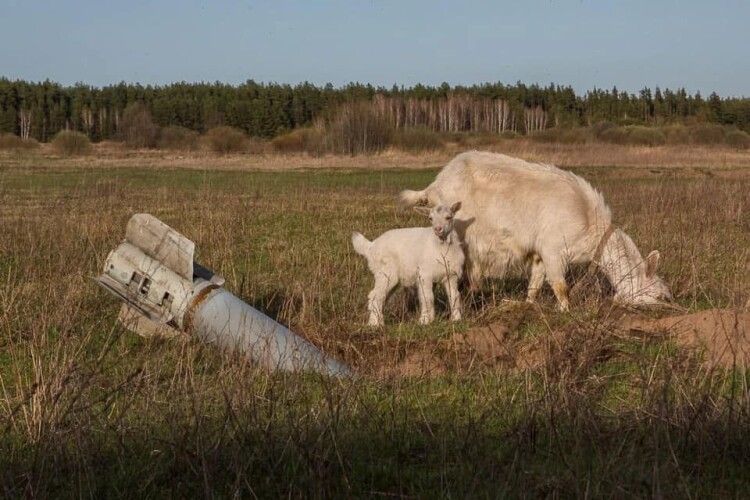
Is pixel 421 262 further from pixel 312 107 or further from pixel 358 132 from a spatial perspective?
pixel 312 107

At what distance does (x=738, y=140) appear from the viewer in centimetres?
6894

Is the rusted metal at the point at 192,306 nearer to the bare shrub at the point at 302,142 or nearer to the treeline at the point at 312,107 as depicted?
A: the bare shrub at the point at 302,142

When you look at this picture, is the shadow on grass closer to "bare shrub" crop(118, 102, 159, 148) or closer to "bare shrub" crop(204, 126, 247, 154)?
"bare shrub" crop(204, 126, 247, 154)

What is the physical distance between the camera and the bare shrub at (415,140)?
198ft

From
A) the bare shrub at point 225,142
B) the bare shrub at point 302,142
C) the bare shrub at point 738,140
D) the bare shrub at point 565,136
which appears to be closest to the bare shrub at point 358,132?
the bare shrub at point 302,142

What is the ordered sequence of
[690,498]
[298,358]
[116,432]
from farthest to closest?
1. [298,358]
2. [116,432]
3. [690,498]

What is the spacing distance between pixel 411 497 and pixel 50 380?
2397 millimetres

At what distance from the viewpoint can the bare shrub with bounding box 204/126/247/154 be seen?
237 feet

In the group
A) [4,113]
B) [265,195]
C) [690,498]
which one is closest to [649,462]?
[690,498]

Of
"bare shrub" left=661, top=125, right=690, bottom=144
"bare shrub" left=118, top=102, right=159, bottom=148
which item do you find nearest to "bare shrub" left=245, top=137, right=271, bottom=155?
"bare shrub" left=118, top=102, right=159, bottom=148

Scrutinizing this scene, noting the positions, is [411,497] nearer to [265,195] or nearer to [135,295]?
[135,295]

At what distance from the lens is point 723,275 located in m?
11.0

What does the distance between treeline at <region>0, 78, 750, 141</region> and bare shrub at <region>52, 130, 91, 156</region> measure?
19.5 m

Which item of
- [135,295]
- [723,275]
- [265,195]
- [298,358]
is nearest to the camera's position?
[298,358]
